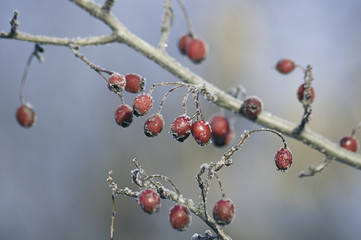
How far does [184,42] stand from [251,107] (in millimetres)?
1146

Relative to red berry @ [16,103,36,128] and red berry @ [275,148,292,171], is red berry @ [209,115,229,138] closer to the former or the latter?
red berry @ [275,148,292,171]

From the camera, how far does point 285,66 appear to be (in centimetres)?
321

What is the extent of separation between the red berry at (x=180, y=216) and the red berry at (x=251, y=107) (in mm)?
837

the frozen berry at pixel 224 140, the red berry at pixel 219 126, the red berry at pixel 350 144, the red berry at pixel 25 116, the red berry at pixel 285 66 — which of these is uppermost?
the red berry at pixel 285 66

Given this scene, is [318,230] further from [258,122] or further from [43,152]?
[258,122]

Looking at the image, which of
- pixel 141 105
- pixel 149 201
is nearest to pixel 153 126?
pixel 141 105

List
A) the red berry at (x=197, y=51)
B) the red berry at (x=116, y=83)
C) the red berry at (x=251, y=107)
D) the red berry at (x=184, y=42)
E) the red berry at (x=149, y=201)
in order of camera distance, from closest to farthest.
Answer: the red berry at (x=149, y=201) → the red berry at (x=116, y=83) → the red berry at (x=251, y=107) → the red berry at (x=197, y=51) → the red berry at (x=184, y=42)

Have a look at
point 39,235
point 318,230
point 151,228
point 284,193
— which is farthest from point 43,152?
point 318,230

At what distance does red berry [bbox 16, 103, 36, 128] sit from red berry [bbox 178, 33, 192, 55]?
1.24 metres

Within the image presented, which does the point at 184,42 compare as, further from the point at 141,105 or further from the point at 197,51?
→ the point at 141,105

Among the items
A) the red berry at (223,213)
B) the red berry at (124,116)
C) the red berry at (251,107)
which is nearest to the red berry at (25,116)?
the red berry at (124,116)

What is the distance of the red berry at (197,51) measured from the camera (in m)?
3.25

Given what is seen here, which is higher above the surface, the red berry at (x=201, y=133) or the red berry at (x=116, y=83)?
the red berry at (x=116, y=83)

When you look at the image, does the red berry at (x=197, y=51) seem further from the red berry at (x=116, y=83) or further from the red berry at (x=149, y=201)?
the red berry at (x=149, y=201)
